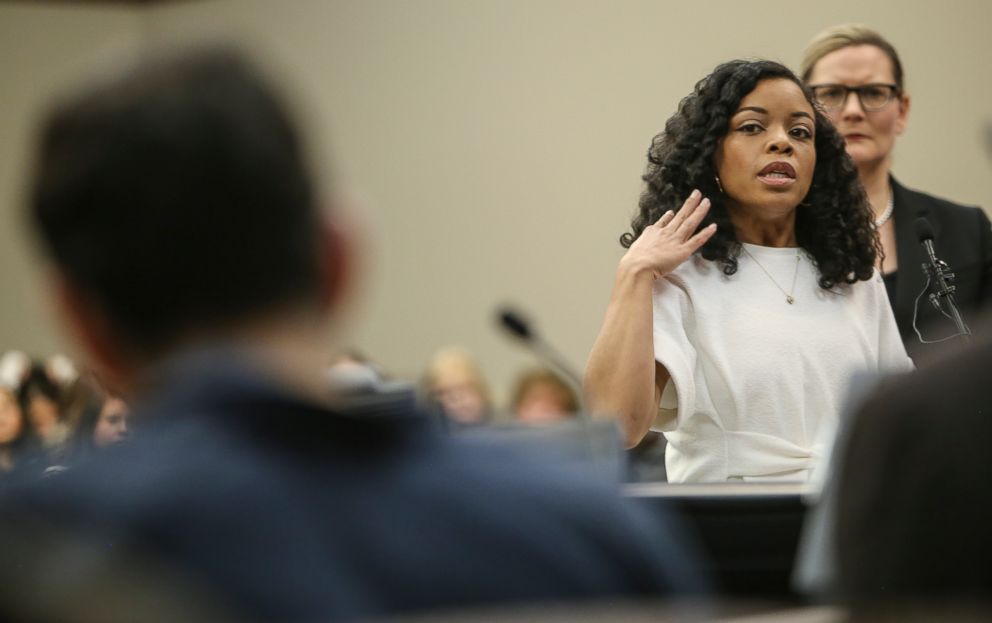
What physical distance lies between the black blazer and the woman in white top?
0.18m

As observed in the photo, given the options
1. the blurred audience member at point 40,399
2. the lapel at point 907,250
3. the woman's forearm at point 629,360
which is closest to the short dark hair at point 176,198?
the woman's forearm at point 629,360

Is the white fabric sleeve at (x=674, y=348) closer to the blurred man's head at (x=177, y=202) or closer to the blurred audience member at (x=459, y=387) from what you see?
the blurred man's head at (x=177, y=202)

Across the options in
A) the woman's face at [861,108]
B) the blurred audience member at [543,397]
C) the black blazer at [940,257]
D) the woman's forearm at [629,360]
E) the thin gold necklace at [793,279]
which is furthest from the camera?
the blurred audience member at [543,397]

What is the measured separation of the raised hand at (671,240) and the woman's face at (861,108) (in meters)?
0.86

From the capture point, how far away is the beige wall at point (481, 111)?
706cm

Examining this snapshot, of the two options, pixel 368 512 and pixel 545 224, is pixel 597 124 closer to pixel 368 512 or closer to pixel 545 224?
pixel 545 224

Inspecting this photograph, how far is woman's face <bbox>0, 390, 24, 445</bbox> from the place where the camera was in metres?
6.82

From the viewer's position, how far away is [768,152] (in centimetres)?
297

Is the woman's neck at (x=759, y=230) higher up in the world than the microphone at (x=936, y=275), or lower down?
higher up

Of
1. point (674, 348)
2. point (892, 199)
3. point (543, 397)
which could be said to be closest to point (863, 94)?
point (892, 199)

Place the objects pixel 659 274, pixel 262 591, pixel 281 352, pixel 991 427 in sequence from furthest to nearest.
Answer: pixel 659 274, pixel 991 427, pixel 281 352, pixel 262 591

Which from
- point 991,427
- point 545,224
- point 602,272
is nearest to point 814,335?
point 991,427

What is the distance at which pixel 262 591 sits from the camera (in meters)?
0.86

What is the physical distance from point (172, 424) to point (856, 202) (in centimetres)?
243
